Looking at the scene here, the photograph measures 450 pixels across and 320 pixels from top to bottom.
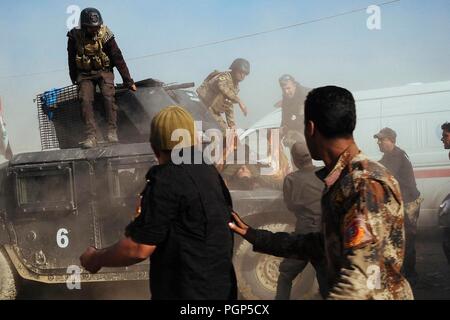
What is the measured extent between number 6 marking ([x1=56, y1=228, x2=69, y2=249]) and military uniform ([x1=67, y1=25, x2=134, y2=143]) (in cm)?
121

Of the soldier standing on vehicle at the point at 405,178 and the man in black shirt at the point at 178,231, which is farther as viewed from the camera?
the soldier standing on vehicle at the point at 405,178

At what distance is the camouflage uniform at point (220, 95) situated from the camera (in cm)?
785

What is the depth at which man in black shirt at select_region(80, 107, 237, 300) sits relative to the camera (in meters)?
2.65

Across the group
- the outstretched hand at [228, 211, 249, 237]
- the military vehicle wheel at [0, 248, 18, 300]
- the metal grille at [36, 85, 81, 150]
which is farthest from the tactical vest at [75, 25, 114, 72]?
the outstretched hand at [228, 211, 249, 237]

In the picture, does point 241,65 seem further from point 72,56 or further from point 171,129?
point 171,129

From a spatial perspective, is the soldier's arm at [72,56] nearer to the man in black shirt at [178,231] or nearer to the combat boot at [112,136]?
the combat boot at [112,136]

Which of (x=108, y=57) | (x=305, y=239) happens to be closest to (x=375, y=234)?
(x=305, y=239)

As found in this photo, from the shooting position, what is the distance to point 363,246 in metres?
2.28

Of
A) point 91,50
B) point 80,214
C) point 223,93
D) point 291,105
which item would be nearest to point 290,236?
point 80,214

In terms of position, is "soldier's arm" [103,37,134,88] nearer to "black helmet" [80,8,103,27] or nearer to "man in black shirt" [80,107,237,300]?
"black helmet" [80,8,103,27]

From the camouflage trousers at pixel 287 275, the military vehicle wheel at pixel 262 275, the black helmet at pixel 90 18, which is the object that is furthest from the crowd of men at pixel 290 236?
the black helmet at pixel 90 18

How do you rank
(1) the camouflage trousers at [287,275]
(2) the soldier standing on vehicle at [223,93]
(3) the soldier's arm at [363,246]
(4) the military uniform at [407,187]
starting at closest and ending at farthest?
(3) the soldier's arm at [363,246] < (1) the camouflage trousers at [287,275] < (4) the military uniform at [407,187] < (2) the soldier standing on vehicle at [223,93]

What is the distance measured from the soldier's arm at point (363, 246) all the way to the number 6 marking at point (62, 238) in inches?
169

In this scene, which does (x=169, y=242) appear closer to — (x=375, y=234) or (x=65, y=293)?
(x=375, y=234)
